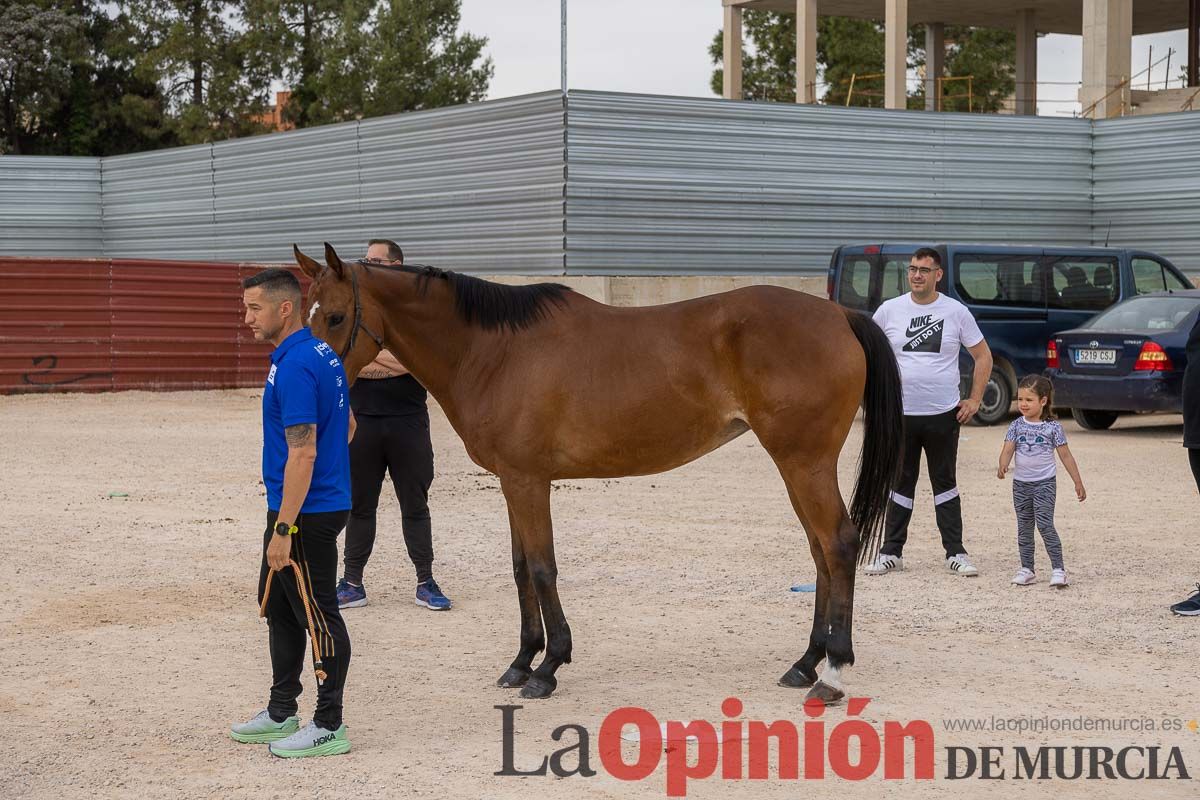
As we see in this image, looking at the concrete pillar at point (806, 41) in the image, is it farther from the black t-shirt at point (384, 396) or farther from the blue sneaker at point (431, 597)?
the blue sneaker at point (431, 597)

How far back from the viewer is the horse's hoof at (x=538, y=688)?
610cm

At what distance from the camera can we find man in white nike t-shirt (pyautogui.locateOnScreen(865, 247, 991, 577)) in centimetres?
873

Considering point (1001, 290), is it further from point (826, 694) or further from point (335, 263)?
point (335, 263)

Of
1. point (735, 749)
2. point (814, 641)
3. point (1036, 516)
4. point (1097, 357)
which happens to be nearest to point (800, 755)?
point (735, 749)

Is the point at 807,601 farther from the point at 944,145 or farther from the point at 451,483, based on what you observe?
the point at 944,145

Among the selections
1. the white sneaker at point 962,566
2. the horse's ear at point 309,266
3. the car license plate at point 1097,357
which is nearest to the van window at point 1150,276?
the car license plate at point 1097,357

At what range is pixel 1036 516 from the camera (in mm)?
8508

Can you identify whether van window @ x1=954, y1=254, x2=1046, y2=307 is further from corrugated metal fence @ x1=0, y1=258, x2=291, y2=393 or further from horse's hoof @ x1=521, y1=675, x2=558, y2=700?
horse's hoof @ x1=521, y1=675, x2=558, y2=700

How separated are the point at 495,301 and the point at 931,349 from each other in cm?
331

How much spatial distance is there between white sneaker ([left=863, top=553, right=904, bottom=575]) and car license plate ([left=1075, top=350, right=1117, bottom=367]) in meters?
7.92

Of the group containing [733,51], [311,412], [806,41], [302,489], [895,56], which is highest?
[733,51]

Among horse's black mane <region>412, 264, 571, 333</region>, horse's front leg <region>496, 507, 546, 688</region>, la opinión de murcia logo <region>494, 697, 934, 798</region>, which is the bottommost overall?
la opinión de murcia logo <region>494, 697, 934, 798</region>

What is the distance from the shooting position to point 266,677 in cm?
642

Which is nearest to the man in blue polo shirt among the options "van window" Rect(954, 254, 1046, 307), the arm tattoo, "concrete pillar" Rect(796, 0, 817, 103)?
the arm tattoo
